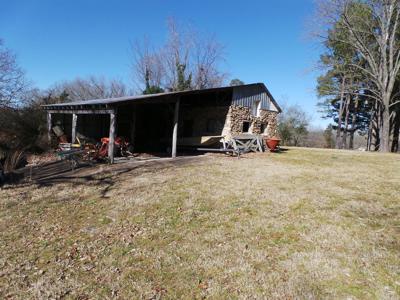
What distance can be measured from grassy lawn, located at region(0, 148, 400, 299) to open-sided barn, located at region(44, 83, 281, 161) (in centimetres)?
880

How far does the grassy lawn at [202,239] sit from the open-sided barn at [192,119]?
880 cm

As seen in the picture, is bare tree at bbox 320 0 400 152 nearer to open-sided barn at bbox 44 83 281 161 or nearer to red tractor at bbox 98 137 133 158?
open-sided barn at bbox 44 83 281 161

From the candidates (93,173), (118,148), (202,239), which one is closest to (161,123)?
(118,148)

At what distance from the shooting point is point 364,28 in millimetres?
20359

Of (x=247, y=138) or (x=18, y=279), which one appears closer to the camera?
(x=18, y=279)

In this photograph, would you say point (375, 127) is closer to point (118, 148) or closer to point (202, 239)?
point (118, 148)

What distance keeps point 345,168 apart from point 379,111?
746 inches

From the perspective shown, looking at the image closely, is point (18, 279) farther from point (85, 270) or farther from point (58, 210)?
point (58, 210)

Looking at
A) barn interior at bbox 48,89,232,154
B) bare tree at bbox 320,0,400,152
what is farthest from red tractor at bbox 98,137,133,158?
bare tree at bbox 320,0,400,152

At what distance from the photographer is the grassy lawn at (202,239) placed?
3.42 meters

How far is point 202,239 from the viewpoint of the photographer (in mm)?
4617

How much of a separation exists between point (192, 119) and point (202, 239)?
1446cm

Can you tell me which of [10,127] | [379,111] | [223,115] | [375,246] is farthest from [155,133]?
[379,111]

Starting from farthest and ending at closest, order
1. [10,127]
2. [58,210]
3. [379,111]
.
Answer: [379,111] < [10,127] < [58,210]
